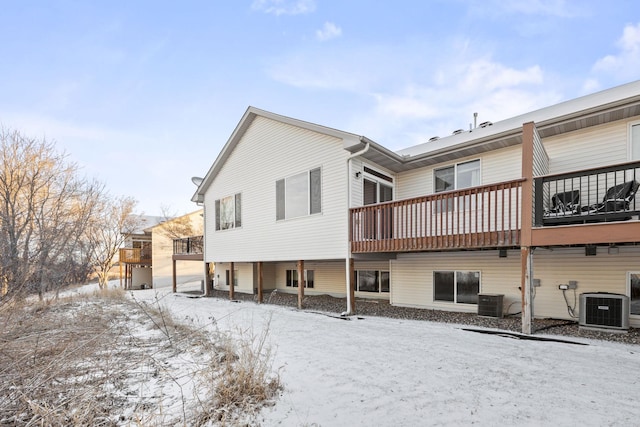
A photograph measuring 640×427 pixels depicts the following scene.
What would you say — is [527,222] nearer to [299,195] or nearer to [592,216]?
[592,216]

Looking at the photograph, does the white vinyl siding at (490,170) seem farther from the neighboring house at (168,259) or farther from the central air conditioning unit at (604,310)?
the neighboring house at (168,259)

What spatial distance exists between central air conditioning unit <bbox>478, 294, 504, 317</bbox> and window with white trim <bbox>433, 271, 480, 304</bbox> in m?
0.69

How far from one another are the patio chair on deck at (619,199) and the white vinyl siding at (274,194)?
5086 mm

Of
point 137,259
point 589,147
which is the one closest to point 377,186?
point 589,147

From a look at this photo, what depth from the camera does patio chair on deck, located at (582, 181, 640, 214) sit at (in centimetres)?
534

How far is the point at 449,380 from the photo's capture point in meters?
3.78

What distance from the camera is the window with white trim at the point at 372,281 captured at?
35.5 ft

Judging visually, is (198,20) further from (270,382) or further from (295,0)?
(270,382)

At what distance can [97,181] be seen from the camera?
17.9 m

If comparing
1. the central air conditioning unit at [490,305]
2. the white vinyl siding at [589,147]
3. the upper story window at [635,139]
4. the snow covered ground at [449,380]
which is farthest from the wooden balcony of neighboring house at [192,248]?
the upper story window at [635,139]

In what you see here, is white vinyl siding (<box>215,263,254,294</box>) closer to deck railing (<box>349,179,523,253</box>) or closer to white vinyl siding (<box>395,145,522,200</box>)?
deck railing (<box>349,179,523,253</box>)

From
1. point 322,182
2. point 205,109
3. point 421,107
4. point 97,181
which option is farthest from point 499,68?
point 97,181

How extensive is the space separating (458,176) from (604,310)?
422 cm

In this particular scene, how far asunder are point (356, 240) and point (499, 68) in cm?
1060
